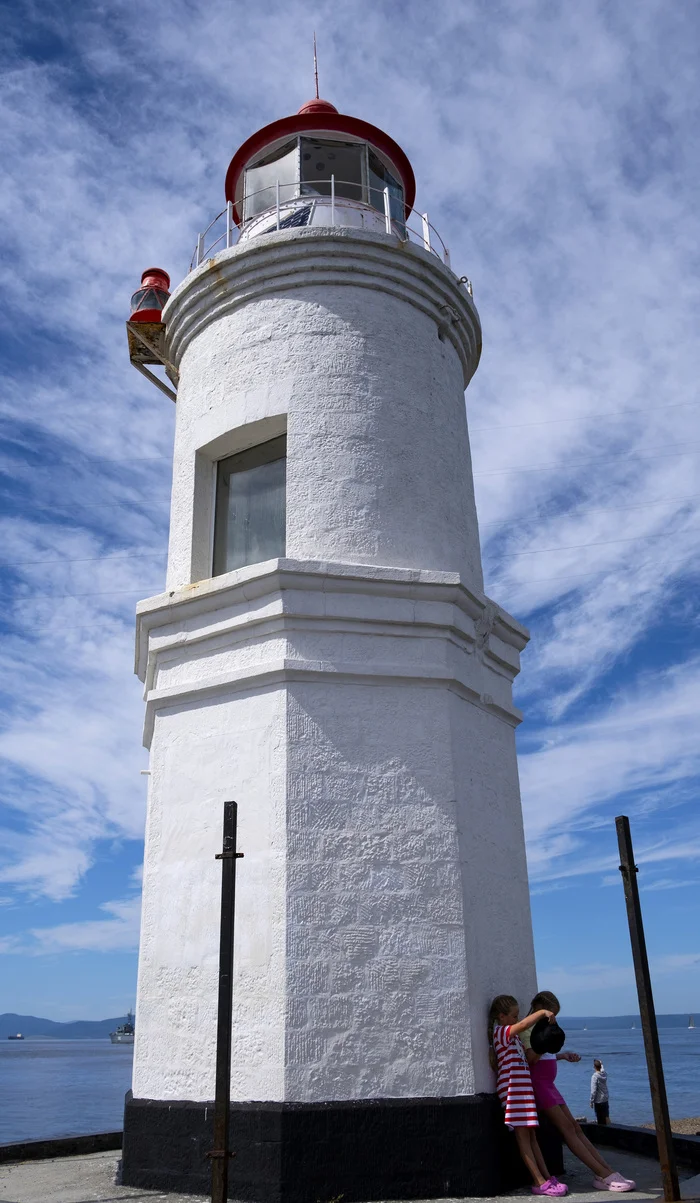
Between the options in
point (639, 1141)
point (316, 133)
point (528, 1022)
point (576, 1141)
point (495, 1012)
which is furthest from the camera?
point (316, 133)

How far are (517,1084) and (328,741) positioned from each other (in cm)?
298

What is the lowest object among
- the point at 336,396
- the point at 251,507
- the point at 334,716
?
the point at 334,716

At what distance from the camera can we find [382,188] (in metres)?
12.2

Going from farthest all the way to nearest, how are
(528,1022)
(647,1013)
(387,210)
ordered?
(387,210) → (528,1022) → (647,1013)

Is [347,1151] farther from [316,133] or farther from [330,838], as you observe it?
[316,133]

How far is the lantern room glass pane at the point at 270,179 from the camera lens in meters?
11.9

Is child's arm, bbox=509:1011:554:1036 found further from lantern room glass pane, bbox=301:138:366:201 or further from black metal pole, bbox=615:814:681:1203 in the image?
lantern room glass pane, bbox=301:138:366:201

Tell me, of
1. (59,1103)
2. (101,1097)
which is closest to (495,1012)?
(59,1103)

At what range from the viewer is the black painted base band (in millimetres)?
6867

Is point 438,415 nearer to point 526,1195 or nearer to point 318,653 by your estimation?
point 318,653

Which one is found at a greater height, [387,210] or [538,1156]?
[387,210]

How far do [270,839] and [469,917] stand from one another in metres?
1.74

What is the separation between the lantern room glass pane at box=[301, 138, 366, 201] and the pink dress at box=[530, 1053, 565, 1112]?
31.7 ft

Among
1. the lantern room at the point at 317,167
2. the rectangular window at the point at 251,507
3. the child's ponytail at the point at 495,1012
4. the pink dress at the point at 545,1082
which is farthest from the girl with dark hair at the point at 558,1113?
the lantern room at the point at 317,167
